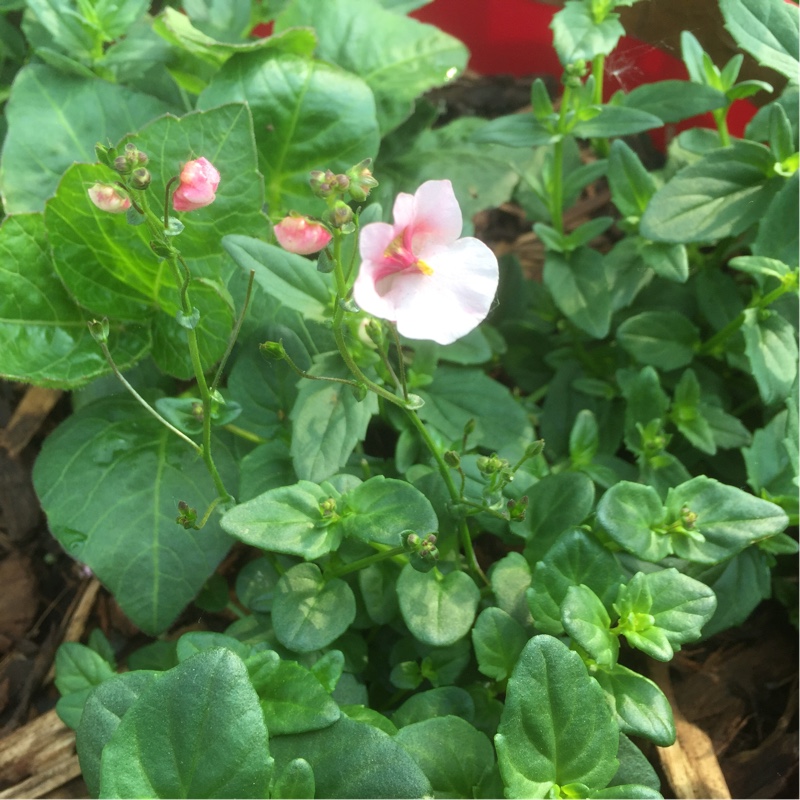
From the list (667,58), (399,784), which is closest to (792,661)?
(399,784)

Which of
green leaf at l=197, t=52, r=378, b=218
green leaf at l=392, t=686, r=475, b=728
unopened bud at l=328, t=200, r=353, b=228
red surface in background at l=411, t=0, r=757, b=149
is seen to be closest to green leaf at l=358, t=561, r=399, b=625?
green leaf at l=392, t=686, r=475, b=728

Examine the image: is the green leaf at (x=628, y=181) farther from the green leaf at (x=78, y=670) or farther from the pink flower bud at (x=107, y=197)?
the green leaf at (x=78, y=670)

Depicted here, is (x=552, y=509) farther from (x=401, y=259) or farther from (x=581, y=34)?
(x=581, y=34)

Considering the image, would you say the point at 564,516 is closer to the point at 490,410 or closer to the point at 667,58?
the point at 490,410

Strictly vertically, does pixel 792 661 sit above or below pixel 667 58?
below

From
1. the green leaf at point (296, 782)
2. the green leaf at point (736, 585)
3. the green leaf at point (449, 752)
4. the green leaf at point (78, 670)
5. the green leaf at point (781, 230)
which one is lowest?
the green leaf at point (78, 670)

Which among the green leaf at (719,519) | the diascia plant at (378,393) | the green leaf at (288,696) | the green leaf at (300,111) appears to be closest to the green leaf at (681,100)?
the diascia plant at (378,393)

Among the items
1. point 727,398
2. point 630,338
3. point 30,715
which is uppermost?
point 630,338

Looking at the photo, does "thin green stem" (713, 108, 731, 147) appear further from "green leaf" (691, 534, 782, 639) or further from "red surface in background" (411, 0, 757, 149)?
"green leaf" (691, 534, 782, 639)
